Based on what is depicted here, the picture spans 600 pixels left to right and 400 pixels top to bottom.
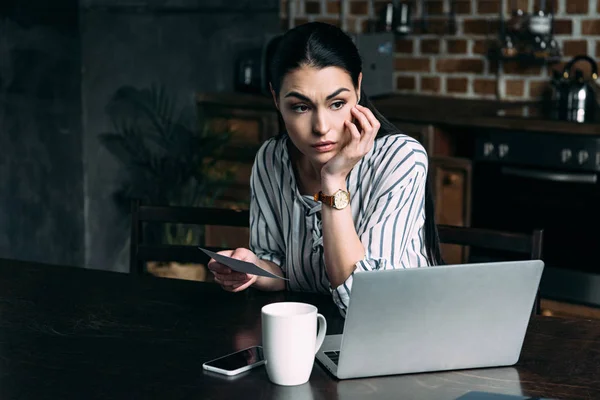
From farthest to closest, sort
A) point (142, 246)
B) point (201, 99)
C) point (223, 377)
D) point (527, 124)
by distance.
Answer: point (201, 99)
point (527, 124)
point (142, 246)
point (223, 377)

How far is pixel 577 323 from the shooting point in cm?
155

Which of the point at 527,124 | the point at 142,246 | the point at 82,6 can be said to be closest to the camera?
the point at 142,246

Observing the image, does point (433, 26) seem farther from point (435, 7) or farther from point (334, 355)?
point (334, 355)

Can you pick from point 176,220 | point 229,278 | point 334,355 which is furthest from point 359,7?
point 334,355

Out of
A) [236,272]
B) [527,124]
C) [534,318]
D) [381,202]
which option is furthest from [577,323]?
[527,124]

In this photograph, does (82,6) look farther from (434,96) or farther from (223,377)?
(223,377)

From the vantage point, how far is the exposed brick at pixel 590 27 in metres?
3.72

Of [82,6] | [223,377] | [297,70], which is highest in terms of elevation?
[82,6]

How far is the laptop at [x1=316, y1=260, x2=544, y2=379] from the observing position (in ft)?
4.16

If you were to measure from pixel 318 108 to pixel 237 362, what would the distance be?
573 millimetres

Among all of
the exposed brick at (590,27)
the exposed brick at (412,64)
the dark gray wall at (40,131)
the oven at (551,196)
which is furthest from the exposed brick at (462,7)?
the dark gray wall at (40,131)

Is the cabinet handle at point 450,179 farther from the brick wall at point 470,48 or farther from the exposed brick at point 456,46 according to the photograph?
the exposed brick at point 456,46

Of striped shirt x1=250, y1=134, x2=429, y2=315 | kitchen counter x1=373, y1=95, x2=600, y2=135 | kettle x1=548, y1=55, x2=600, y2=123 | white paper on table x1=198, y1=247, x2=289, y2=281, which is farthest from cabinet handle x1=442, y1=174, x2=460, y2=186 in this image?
white paper on table x1=198, y1=247, x2=289, y2=281

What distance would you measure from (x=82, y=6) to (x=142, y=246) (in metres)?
1.84
